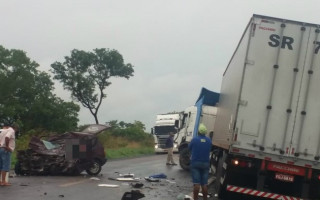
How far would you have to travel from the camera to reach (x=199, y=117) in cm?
2339

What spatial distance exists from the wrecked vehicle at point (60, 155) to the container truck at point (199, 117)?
684 centimetres

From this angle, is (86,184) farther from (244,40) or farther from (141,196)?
(244,40)

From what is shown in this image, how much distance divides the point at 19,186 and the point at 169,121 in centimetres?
2731

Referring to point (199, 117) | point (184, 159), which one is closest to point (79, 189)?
point (199, 117)

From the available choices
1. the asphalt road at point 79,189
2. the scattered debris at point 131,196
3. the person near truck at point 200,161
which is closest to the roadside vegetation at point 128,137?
the asphalt road at point 79,189

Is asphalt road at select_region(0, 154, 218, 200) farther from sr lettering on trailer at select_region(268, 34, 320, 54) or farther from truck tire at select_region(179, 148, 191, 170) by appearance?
truck tire at select_region(179, 148, 191, 170)

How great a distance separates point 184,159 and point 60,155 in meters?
8.05

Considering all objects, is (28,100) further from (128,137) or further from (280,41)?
(280,41)

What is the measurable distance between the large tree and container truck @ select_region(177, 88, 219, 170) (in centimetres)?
2535

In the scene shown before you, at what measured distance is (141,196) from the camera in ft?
37.8

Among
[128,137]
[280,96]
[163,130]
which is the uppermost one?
[280,96]

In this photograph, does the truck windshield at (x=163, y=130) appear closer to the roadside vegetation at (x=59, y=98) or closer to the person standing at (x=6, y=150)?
the roadside vegetation at (x=59, y=98)

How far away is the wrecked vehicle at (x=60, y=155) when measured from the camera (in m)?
17.0

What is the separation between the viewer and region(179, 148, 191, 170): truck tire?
23656mm
